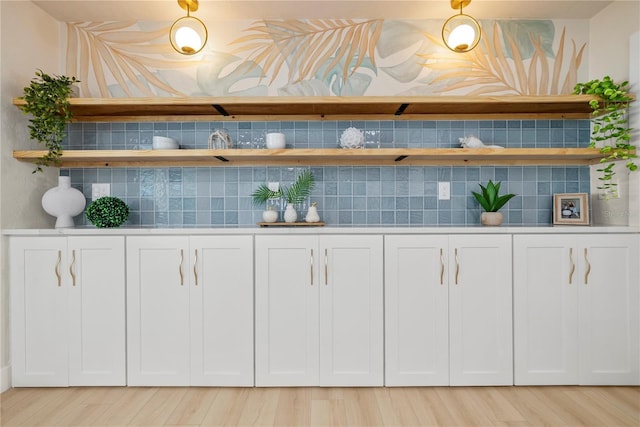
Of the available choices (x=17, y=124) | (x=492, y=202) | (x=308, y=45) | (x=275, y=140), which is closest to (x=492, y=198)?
(x=492, y=202)

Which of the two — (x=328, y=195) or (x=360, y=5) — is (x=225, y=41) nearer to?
(x=360, y=5)

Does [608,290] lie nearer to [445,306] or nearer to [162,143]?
[445,306]

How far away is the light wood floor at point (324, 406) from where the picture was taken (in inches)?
82.9

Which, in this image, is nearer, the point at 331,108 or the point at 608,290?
the point at 608,290

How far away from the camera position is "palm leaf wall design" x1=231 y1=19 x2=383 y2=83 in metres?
2.95

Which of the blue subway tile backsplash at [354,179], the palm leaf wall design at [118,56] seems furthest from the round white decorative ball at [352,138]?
the palm leaf wall design at [118,56]

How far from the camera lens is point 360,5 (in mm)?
2764


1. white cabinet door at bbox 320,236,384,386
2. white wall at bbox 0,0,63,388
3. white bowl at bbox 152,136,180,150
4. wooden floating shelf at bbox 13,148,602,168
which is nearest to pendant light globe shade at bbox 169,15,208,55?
white bowl at bbox 152,136,180,150

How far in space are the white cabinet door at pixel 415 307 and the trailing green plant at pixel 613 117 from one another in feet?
3.85

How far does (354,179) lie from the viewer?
2969 mm

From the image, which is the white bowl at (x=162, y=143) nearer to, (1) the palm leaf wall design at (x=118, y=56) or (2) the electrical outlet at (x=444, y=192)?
(1) the palm leaf wall design at (x=118, y=56)

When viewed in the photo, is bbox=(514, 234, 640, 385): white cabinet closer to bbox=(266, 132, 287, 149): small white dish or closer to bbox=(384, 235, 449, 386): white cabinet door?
bbox=(384, 235, 449, 386): white cabinet door

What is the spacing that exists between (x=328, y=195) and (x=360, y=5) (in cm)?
129

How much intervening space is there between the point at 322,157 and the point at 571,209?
5.61 ft
